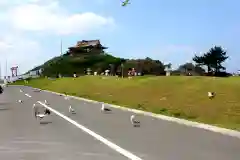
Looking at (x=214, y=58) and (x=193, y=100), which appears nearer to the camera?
(x=193, y=100)

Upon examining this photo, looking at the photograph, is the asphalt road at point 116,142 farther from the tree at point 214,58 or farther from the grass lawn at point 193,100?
the tree at point 214,58

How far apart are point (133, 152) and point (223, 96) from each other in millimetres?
19373

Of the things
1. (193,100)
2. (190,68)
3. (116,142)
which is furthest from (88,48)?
(116,142)

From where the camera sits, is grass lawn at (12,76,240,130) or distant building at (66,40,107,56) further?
distant building at (66,40,107,56)

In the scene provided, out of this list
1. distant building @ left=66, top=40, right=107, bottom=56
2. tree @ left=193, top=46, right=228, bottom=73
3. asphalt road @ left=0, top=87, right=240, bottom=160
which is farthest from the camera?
distant building @ left=66, top=40, right=107, bottom=56

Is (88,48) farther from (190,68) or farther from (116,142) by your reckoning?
(116,142)

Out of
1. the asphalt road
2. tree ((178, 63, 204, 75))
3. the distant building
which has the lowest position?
the asphalt road

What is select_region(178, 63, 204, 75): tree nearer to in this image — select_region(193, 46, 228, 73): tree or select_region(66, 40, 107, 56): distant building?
select_region(193, 46, 228, 73): tree

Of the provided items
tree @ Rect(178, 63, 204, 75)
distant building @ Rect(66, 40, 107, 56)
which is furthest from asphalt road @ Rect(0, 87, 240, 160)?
distant building @ Rect(66, 40, 107, 56)

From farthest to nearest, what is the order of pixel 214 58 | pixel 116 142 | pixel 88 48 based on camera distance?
pixel 88 48 → pixel 214 58 → pixel 116 142

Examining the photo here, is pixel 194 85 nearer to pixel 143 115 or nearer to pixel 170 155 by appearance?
pixel 143 115

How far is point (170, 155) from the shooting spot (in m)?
11.5

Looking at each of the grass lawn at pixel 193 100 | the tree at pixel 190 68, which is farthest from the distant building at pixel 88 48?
the grass lawn at pixel 193 100

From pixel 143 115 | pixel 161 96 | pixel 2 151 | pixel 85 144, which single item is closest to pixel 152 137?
pixel 85 144
